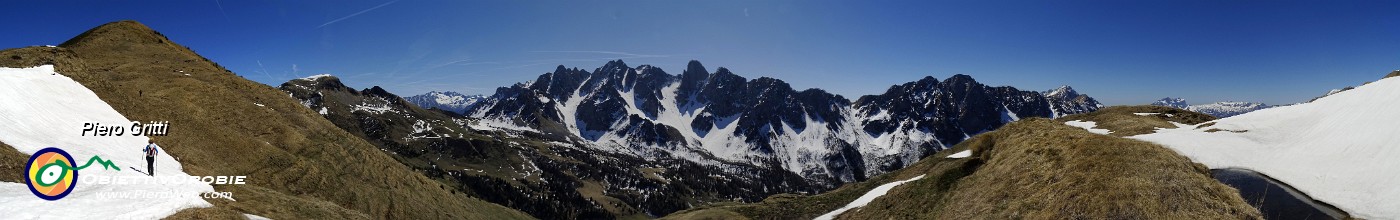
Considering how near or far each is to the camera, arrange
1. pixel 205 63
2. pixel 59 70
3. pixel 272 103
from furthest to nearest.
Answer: pixel 205 63
pixel 272 103
pixel 59 70

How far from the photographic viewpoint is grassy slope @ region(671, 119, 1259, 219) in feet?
57.0

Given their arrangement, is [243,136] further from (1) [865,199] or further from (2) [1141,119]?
(2) [1141,119]

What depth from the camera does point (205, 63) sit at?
75.6 metres

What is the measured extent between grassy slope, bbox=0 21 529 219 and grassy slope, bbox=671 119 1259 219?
35.2 meters

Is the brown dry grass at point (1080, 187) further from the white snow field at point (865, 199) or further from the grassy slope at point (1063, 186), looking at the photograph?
the white snow field at point (865, 199)

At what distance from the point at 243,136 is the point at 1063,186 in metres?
65.5

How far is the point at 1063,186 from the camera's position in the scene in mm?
21062

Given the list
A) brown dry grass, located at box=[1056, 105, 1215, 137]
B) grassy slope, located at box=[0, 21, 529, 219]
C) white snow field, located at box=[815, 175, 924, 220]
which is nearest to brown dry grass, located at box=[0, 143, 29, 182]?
grassy slope, located at box=[0, 21, 529, 219]

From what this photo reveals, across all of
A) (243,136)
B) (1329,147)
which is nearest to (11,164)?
(243,136)

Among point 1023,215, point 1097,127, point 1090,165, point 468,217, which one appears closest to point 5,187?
point 1023,215

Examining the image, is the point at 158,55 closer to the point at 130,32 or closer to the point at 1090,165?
the point at 130,32

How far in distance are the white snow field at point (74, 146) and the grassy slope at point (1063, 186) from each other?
118 ft

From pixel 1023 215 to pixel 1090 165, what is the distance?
15.7 feet

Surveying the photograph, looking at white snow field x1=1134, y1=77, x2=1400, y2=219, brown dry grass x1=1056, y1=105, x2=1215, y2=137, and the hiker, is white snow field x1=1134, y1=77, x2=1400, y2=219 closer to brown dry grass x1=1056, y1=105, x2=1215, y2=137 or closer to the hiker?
brown dry grass x1=1056, y1=105, x2=1215, y2=137
